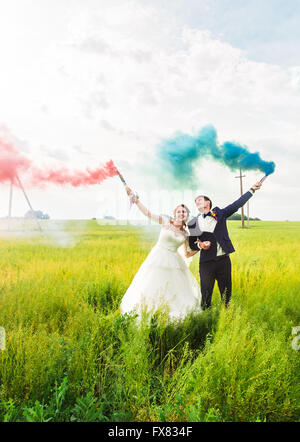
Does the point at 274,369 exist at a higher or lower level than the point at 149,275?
lower

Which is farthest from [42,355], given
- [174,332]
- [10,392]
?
[174,332]

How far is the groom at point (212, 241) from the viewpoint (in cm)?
471

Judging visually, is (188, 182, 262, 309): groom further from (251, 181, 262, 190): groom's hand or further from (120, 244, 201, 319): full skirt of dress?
(120, 244, 201, 319): full skirt of dress

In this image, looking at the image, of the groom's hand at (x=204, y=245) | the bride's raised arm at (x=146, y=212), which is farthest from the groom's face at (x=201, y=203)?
the bride's raised arm at (x=146, y=212)

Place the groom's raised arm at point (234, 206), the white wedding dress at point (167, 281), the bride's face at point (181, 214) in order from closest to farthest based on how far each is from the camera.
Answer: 1. the groom's raised arm at point (234, 206)
2. the white wedding dress at point (167, 281)
3. the bride's face at point (181, 214)

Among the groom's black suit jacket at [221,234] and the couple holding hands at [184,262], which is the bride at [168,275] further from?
the groom's black suit jacket at [221,234]

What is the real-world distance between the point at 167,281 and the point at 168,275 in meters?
0.11

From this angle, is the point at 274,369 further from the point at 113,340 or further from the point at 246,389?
the point at 113,340

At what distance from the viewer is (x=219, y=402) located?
8.55 feet

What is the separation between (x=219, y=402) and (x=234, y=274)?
504 centimetres

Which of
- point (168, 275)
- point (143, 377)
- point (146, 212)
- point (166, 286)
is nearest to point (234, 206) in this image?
point (146, 212)

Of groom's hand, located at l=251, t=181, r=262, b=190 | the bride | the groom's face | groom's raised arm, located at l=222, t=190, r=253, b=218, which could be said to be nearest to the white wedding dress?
the bride

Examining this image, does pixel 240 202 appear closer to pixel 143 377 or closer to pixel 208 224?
pixel 208 224

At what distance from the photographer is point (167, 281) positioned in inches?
195
